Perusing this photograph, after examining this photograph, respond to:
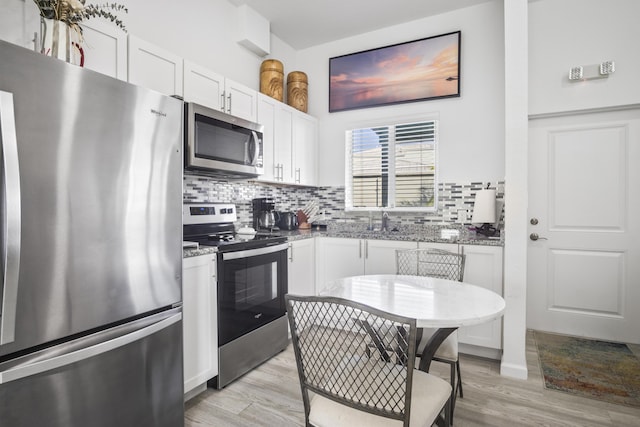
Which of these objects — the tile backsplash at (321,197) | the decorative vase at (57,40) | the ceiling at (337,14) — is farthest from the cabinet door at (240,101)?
the decorative vase at (57,40)

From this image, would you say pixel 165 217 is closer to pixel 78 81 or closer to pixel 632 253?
pixel 78 81

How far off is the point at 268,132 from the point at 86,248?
84.8 inches

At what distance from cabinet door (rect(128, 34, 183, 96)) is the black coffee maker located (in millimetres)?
1293

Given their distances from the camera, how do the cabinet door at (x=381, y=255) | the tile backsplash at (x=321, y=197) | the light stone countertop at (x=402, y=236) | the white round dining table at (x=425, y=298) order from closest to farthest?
the white round dining table at (x=425, y=298), the light stone countertop at (x=402, y=236), the tile backsplash at (x=321, y=197), the cabinet door at (x=381, y=255)

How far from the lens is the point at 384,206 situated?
377 centimetres

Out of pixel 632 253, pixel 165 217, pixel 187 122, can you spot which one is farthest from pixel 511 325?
pixel 187 122

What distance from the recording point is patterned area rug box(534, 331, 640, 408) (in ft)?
7.23

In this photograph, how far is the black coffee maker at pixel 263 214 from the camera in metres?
3.32

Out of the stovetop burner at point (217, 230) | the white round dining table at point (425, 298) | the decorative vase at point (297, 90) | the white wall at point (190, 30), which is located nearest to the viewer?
the white round dining table at point (425, 298)

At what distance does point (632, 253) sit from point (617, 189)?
0.57 metres

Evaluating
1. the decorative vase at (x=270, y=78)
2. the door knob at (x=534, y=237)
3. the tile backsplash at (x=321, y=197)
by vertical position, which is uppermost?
the decorative vase at (x=270, y=78)

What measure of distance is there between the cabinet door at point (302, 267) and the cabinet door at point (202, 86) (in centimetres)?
133

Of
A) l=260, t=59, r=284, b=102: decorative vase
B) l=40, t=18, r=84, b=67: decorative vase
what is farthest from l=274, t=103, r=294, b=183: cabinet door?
l=40, t=18, r=84, b=67: decorative vase

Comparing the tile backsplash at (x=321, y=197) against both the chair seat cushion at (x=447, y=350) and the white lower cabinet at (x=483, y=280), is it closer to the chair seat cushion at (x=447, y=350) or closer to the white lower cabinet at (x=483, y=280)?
the white lower cabinet at (x=483, y=280)
